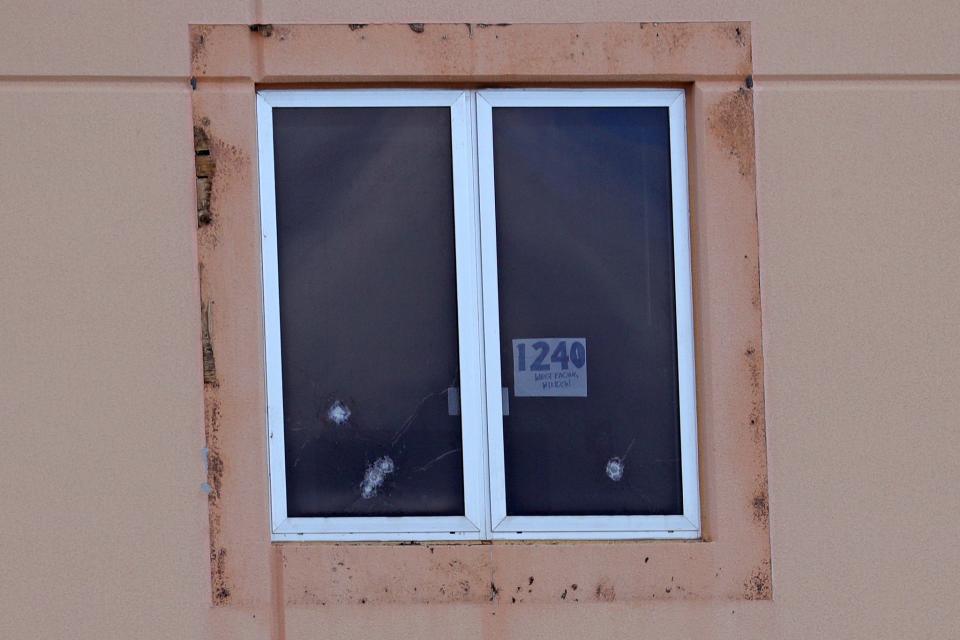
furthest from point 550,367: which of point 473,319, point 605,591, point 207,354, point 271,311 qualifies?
point 207,354

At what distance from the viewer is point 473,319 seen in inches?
121

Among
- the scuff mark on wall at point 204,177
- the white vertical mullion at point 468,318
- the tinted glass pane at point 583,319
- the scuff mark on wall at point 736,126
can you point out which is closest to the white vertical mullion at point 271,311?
the scuff mark on wall at point 204,177

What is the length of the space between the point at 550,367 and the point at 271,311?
0.89m

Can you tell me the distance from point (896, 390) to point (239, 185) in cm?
212

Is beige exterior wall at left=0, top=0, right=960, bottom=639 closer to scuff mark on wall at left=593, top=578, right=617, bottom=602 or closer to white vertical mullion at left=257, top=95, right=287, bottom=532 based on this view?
scuff mark on wall at left=593, top=578, right=617, bottom=602

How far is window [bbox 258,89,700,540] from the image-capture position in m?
3.07

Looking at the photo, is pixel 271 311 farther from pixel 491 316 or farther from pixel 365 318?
pixel 491 316

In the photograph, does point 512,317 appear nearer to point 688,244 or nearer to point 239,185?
point 688,244

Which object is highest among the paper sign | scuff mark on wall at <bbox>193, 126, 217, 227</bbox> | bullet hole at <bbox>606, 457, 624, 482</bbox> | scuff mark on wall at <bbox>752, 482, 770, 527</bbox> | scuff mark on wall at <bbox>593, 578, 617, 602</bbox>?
scuff mark on wall at <bbox>193, 126, 217, 227</bbox>

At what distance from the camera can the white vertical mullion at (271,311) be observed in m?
3.05

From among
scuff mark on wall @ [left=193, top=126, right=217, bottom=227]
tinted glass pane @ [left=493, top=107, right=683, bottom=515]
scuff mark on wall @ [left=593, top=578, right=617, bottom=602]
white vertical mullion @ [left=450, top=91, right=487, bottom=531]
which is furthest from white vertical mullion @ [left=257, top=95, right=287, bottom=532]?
scuff mark on wall @ [left=593, top=578, right=617, bottom=602]

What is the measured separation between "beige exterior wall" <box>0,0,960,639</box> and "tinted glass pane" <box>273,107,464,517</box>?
0.99ft

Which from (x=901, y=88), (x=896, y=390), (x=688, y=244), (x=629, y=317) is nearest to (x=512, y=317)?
(x=629, y=317)

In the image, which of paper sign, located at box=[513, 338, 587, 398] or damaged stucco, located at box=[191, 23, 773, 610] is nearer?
damaged stucco, located at box=[191, 23, 773, 610]
